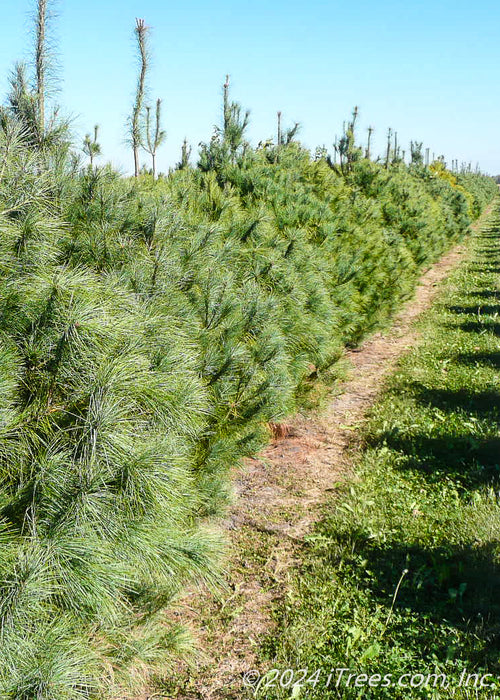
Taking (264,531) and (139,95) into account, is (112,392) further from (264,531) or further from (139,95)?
(139,95)

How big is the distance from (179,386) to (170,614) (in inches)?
51.7

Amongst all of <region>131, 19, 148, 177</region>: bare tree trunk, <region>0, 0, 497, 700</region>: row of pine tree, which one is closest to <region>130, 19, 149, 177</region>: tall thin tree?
<region>131, 19, 148, 177</region>: bare tree trunk

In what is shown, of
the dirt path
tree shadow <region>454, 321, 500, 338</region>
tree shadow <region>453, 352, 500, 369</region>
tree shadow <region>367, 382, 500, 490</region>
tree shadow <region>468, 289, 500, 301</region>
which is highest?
tree shadow <region>468, 289, 500, 301</region>

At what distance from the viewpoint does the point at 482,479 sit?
3906mm

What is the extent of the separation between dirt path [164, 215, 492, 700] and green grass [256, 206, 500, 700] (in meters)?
0.12

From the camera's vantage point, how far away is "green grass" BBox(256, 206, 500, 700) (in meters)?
2.42

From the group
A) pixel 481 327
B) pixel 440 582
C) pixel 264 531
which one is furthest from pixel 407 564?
pixel 481 327

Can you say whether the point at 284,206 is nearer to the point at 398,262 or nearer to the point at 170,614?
the point at 398,262

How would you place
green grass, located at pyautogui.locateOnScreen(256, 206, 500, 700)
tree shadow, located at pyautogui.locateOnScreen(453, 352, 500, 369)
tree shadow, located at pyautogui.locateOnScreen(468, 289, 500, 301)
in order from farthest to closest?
tree shadow, located at pyautogui.locateOnScreen(468, 289, 500, 301) < tree shadow, located at pyautogui.locateOnScreen(453, 352, 500, 369) < green grass, located at pyautogui.locateOnScreen(256, 206, 500, 700)

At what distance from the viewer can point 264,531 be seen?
11.3 feet

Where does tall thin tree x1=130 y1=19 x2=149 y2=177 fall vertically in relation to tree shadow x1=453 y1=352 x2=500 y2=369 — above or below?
above

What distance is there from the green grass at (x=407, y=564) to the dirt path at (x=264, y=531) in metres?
0.12

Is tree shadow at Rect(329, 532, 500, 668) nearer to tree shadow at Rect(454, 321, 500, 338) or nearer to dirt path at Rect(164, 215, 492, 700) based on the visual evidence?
dirt path at Rect(164, 215, 492, 700)

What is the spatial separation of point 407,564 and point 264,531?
874mm
